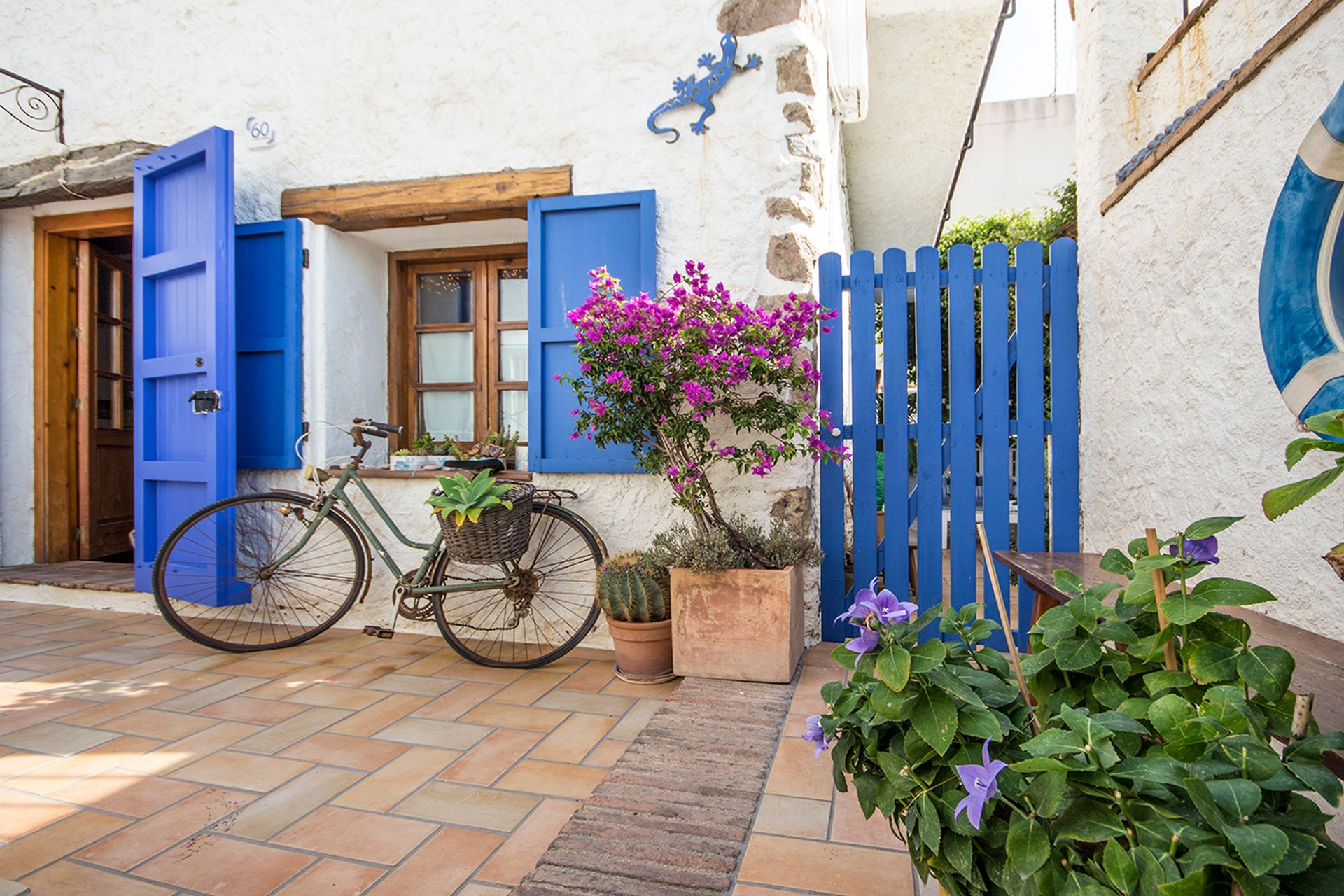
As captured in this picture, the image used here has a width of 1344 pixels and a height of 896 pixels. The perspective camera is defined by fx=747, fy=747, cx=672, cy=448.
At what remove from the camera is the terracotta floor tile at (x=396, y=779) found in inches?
75.1

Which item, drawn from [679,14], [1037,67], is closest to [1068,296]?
[679,14]

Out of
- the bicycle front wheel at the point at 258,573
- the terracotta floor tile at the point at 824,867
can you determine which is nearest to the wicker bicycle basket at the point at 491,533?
the bicycle front wheel at the point at 258,573

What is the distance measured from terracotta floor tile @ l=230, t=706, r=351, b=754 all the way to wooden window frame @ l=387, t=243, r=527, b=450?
174cm

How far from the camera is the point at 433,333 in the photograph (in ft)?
13.5

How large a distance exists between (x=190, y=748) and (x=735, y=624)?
1.76 metres

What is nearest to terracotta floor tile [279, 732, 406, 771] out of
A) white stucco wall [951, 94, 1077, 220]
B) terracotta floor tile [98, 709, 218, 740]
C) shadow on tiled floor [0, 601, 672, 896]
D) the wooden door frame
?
shadow on tiled floor [0, 601, 672, 896]

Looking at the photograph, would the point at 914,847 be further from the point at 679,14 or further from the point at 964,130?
the point at 964,130

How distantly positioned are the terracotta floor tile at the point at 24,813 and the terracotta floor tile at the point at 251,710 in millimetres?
572

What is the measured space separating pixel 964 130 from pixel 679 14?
3.04 metres

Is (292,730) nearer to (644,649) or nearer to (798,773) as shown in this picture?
(644,649)

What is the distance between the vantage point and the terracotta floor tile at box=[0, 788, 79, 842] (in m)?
1.79

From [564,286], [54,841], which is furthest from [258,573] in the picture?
[564,286]

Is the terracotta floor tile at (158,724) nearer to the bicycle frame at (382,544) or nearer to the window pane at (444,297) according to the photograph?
the bicycle frame at (382,544)

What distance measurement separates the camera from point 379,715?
252 centimetres
